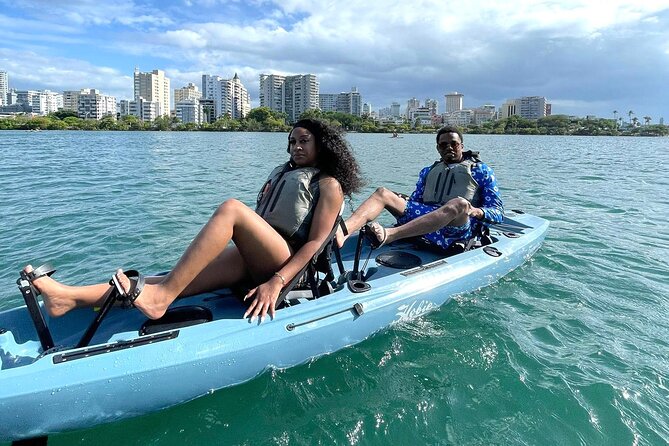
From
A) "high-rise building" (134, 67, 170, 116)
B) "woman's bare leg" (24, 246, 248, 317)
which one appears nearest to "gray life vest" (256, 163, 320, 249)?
"woman's bare leg" (24, 246, 248, 317)

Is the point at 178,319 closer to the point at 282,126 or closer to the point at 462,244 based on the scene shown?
the point at 462,244

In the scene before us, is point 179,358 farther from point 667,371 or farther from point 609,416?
point 667,371

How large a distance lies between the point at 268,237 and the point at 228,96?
180123mm

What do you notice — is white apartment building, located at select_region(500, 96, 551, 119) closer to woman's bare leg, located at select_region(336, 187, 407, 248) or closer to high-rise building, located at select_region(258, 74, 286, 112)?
high-rise building, located at select_region(258, 74, 286, 112)

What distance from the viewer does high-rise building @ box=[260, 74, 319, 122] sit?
522 feet

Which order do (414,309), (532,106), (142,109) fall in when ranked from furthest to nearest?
(532,106) < (142,109) < (414,309)

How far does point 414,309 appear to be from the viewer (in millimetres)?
4043

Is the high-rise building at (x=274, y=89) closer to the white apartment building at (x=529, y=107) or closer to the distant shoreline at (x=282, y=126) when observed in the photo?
the distant shoreline at (x=282, y=126)

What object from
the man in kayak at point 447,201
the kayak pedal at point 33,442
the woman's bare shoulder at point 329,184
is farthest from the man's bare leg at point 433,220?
the kayak pedal at point 33,442

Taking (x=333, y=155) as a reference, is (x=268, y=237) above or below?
below

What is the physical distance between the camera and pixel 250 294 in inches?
126

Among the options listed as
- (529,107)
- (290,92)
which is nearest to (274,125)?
(290,92)

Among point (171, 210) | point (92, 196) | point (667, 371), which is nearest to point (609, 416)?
point (667, 371)

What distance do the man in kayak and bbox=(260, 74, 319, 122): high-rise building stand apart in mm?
156904
